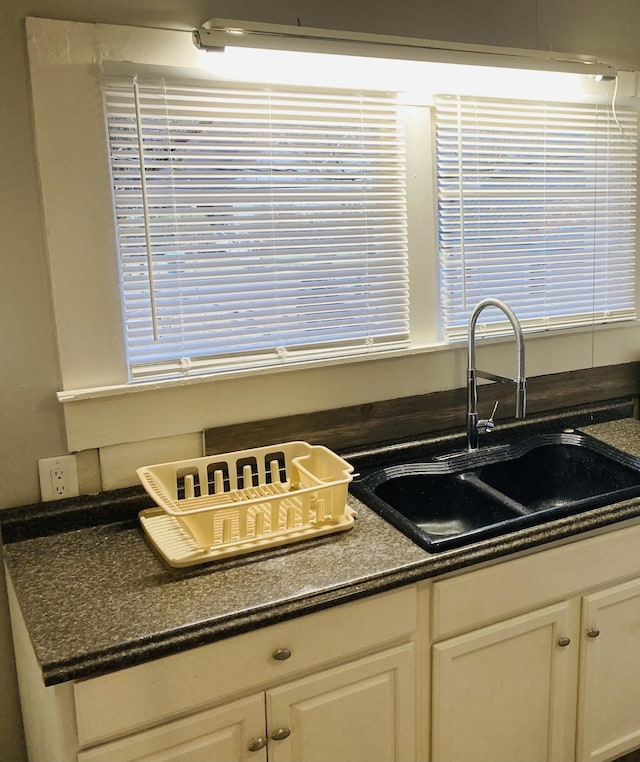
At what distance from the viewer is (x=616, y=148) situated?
7.90 ft

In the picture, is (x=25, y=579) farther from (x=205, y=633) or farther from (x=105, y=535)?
(x=205, y=633)

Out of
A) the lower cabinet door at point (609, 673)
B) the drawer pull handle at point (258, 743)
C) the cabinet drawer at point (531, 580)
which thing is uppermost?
the cabinet drawer at point (531, 580)

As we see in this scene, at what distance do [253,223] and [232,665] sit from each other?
110 centimetres

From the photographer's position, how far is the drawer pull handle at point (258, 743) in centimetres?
142

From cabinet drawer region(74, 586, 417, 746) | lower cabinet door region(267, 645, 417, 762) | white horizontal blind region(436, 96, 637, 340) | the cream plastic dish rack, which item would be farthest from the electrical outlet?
white horizontal blind region(436, 96, 637, 340)

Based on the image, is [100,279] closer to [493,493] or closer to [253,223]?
[253,223]

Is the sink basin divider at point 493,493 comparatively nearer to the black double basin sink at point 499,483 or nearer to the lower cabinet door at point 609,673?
the black double basin sink at point 499,483

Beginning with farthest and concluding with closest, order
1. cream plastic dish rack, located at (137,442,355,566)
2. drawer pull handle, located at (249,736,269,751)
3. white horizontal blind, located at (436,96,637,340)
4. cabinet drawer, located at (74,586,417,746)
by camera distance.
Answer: white horizontal blind, located at (436,96,637,340) < cream plastic dish rack, located at (137,442,355,566) < drawer pull handle, located at (249,736,269,751) < cabinet drawer, located at (74,586,417,746)

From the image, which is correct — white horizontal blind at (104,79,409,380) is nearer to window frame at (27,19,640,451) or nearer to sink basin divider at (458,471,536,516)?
window frame at (27,19,640,451)

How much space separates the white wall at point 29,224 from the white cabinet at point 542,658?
1044mm

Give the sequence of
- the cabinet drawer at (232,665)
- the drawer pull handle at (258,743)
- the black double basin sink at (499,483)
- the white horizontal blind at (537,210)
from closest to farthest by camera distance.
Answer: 1. the cabinet drawer at (232,665)
2. the drawer pull handle at (258,743)
3. the black double basin sink at (499,483)
4. the white horizontal blind at (537,210)

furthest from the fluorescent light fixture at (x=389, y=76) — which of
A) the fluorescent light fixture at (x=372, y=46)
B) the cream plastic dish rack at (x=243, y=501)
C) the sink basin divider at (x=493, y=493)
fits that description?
the sink basin divider at (x=493, y=493)

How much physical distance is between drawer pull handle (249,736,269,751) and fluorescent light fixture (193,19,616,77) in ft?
4.93

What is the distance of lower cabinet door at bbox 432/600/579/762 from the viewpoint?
1641mm
